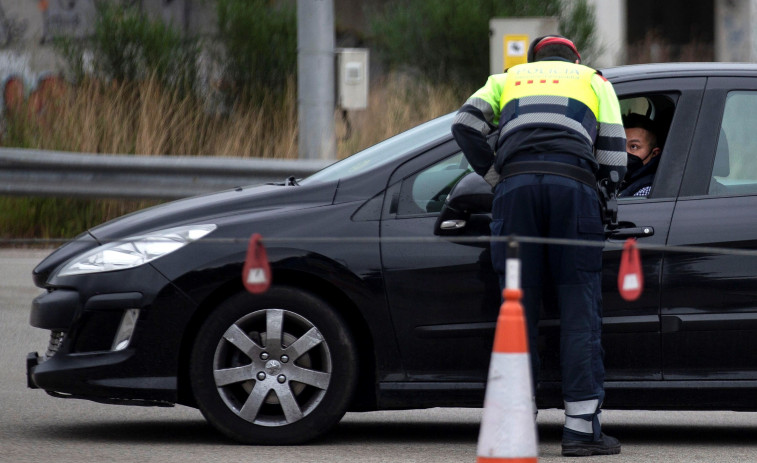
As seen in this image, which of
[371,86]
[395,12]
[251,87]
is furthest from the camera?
[395,12]

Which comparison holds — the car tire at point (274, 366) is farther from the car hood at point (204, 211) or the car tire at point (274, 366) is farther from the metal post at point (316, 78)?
the metal post at point (316, 78)

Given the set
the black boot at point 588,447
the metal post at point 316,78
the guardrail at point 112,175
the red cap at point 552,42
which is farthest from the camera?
the metal post at point 316,78

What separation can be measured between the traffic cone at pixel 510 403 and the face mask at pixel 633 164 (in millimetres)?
1978

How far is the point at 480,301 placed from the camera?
17.7 ft

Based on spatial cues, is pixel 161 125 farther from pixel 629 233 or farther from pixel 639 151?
pixel 629 233

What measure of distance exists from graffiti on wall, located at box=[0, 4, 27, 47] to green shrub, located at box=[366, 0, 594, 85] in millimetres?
7587

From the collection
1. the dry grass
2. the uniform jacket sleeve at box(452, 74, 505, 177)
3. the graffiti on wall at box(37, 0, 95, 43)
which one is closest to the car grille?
the uniform jacket sleeve at box(452, 74, 505, 177)

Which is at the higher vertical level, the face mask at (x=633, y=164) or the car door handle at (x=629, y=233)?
the face mask at (x=633, y=164)

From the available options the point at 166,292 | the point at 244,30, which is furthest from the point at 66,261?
the point at 244,30

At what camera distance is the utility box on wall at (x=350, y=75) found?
41.0 feet

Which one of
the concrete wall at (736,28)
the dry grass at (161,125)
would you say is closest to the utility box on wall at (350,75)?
the dry grass at (161,125)

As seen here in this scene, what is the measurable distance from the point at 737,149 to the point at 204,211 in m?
2.25

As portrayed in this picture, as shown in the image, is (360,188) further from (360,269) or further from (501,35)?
(501,35)

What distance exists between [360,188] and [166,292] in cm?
90
